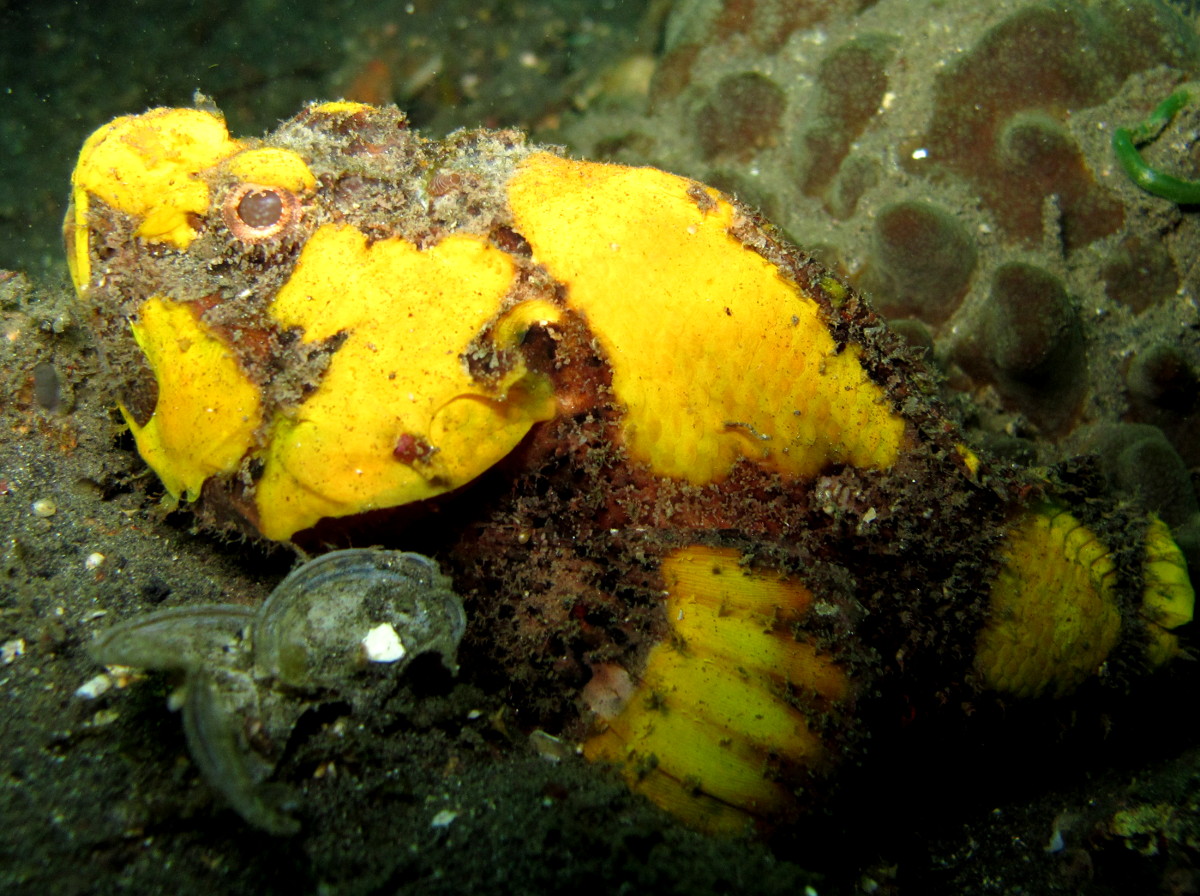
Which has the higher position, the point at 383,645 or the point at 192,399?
the point at 192,399

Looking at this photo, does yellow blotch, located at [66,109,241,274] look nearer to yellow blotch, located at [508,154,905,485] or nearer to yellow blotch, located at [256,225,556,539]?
yellow blotch, located at [256,225,556,539]

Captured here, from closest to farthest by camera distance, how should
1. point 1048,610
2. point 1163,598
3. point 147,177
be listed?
point 147,177 < point 1048,610 < point 1163,598

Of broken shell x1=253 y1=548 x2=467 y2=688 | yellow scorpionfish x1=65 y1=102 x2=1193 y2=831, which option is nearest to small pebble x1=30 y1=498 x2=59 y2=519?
yellow scorpionfish x1=65 y1=102 x2=1193 y2=831

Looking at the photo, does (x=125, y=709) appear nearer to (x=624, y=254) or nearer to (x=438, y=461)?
(x=438, y=461)

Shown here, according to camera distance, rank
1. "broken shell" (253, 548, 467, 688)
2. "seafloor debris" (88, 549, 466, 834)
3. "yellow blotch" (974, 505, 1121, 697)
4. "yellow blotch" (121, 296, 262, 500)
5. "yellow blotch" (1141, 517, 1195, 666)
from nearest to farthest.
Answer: "seafloor debris" (88, 549, 466, 834) < "broken shell" (253, 548, 467, 688) < "yellow blotch" (121, 296, 262, 500) < "yellow blotch" (974, 505, 1121, 697) < "yellow blotch" (1141, 517, 1195, 666)

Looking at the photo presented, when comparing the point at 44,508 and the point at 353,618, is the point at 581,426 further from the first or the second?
the point at 44,508

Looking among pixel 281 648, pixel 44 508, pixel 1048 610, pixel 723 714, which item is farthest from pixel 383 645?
pixel 1048 610
